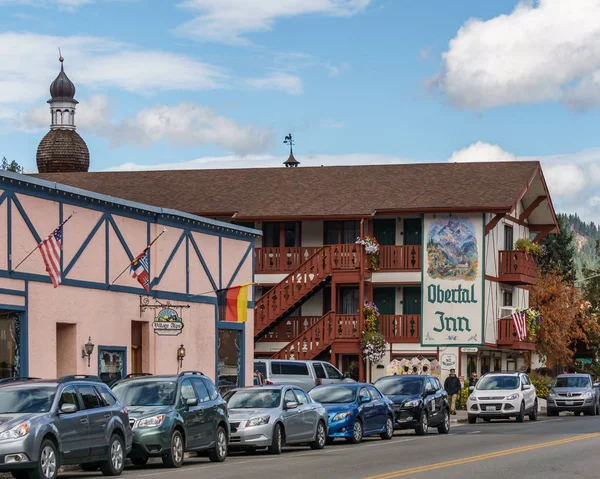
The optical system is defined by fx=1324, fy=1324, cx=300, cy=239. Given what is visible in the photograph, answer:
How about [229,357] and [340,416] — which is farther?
[229,357]

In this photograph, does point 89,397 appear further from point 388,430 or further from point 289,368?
point 289,368

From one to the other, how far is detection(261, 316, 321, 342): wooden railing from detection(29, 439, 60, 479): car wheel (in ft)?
108

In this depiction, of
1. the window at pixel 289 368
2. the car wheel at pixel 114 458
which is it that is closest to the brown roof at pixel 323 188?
the window at pixel 289 368

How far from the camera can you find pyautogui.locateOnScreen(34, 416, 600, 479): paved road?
20.4m

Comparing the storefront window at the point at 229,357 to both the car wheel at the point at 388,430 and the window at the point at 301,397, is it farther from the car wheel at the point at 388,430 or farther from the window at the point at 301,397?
the window at the point at 301,397

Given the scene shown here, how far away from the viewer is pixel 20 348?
29.0 metres

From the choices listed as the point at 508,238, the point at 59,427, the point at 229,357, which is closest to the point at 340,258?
the point at 508,238

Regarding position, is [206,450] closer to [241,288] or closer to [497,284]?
[241,288]

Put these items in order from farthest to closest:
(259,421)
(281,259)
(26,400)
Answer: (281,259)
(259,421)
(26,400)

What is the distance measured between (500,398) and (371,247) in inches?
471

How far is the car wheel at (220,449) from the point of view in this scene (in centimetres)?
2484

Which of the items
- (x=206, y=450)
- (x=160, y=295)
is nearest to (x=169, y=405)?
(x=206, y=450)

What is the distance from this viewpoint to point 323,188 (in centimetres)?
5475

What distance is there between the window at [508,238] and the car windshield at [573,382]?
952cm
